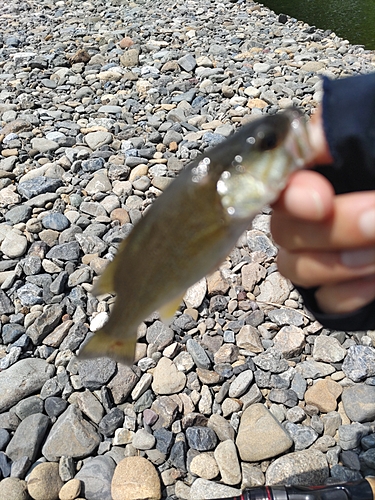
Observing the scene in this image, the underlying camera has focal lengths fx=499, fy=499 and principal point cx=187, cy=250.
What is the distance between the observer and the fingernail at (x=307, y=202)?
1.48 m

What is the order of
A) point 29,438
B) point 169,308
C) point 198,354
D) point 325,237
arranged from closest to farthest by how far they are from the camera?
point 325,237 < point 169,308 < point 29,438 < point 198,354

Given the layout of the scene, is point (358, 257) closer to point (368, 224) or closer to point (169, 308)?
point (368, 224)

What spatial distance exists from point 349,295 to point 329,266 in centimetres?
16

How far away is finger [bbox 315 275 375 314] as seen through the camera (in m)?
1.74

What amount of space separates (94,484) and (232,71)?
7.14 m

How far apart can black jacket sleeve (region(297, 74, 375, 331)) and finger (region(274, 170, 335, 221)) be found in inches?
5.3

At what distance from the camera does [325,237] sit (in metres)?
1.60

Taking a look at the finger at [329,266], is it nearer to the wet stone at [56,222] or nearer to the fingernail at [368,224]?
the fingernail at [368,224]

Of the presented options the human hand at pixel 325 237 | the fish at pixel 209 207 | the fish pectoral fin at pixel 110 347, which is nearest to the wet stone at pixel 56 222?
the fish pectoral fin at pixel 110 347

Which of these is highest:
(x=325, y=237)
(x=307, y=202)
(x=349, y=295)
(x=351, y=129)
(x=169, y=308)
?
(x=351, y=129)

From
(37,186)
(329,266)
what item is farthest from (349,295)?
(37,186)

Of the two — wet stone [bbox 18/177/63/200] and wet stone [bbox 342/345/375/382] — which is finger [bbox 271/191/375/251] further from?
wet stone [bbox 18/177/63/200]

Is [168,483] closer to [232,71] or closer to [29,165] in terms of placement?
[29,165]

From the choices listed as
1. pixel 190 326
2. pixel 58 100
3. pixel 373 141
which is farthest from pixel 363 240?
pixel 58 100
